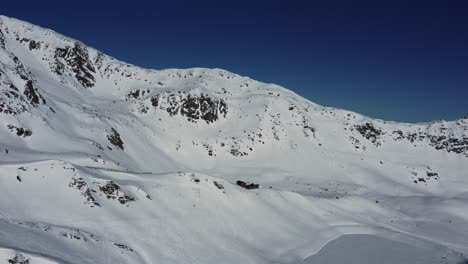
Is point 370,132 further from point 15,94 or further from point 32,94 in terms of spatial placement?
point 15,94

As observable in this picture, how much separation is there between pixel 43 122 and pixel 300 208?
30642mm

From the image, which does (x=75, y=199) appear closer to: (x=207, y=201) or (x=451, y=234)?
(x=207, y=201)

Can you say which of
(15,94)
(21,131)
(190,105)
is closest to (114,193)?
(21,131)

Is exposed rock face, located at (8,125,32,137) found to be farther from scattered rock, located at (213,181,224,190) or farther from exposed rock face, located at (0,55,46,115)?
scattered rock, located at (213,181,224,190)

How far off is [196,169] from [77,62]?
36.9 metres

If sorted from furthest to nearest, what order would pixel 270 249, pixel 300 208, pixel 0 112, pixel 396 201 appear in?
pixel 396 201 → pixel 300 208 → pixel 0 112 → pixel 270 249

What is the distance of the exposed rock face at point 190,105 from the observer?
7338 centimetres

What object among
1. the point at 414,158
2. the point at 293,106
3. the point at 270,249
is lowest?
the point at 270,249

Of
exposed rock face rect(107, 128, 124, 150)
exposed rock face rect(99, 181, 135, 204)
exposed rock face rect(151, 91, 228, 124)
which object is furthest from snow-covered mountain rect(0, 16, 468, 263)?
exposed rock face rect(107, 128, 124, 150)

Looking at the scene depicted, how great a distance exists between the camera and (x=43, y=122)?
42.4m

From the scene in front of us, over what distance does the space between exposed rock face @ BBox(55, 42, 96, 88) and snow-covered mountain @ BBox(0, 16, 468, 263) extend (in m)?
0.32

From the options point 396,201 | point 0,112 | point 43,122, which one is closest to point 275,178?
point 396,201

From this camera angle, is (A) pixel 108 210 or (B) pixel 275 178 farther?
(B) pixel 275 178

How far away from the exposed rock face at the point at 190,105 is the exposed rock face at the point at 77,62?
15.3m
